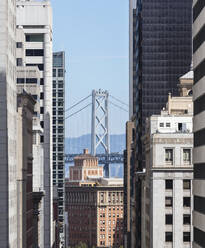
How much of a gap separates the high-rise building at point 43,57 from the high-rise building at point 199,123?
86999mm

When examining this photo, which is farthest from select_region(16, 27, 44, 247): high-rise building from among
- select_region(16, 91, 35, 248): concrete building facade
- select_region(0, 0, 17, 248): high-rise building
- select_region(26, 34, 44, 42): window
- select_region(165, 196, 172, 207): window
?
select_region(0, 0, 17, 248): high-rise building

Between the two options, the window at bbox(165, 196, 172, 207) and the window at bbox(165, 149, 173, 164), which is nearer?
the window at bbox(165, 196, 172, 207)

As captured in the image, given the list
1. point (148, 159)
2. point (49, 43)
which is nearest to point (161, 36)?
point (49, 43)

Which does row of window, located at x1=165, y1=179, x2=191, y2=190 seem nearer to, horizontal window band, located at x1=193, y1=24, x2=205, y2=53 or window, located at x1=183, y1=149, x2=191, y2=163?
window, located at x1=183, y1=149, x2=191, y2=163

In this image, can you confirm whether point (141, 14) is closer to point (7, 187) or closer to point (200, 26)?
point (7, 187)

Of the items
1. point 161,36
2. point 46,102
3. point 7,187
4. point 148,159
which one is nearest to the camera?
point 7,187

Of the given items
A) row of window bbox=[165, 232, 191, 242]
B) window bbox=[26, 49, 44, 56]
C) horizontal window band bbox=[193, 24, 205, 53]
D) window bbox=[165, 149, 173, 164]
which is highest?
window bbox=[26, 49, 44, 56]

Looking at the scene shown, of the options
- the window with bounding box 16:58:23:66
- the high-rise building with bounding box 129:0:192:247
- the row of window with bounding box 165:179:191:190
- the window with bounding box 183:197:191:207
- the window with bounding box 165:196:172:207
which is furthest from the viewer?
the high-rise building with bounding box 129:0:192:247

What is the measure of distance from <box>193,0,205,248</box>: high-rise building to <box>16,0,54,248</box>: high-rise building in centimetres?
8700

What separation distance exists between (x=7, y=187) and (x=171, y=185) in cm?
2384

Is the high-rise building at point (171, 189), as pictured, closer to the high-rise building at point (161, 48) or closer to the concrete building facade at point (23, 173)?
Answer: the concrete building facade at point (23, 173)

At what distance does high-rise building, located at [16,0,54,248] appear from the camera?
146 m

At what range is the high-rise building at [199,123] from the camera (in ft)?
182

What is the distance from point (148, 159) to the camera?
336 feet
